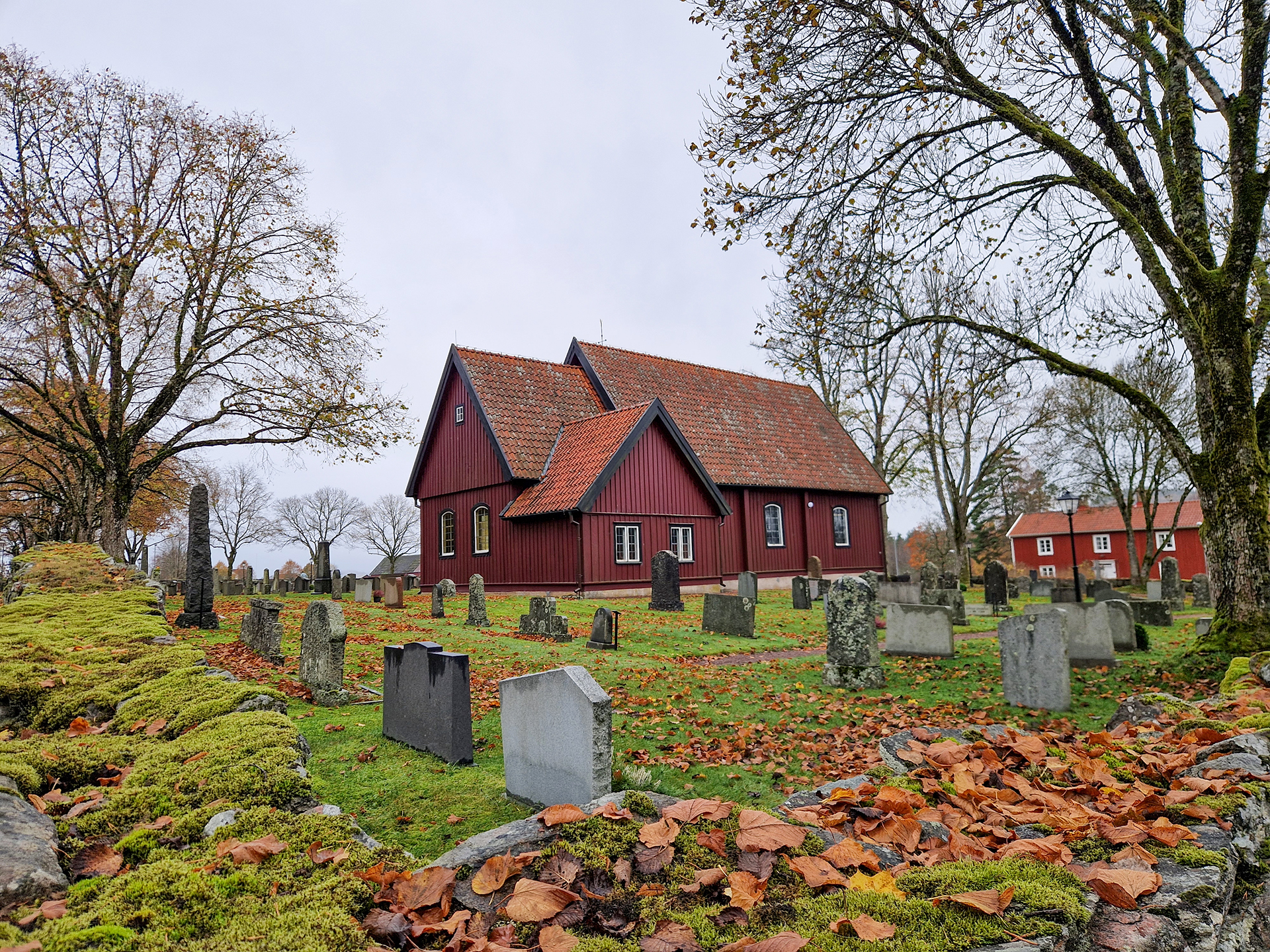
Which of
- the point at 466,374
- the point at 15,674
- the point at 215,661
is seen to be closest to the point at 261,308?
the point at 466,374

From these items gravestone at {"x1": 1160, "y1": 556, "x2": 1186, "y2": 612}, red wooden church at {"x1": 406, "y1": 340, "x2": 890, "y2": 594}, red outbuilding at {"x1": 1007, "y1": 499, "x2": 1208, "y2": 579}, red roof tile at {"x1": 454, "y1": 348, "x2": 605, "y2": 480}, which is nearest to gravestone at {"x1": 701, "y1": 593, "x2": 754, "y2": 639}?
red wooden church at {"x1": 406, "y1": 340, "x2": 890, "y2": 594}

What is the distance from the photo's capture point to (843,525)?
106 feet

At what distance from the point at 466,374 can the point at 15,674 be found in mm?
20412

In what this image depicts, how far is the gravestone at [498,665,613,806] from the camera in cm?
495

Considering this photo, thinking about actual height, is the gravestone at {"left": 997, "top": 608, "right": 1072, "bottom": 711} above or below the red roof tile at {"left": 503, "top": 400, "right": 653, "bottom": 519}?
below

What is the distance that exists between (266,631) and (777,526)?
72.1 feet

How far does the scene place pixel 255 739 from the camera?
4.35m

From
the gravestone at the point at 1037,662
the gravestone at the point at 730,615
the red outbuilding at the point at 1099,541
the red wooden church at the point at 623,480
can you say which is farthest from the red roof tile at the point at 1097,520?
the gravestone at the point at 1037,662

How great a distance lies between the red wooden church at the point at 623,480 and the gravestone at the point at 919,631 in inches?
449

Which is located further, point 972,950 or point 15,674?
point 15,674

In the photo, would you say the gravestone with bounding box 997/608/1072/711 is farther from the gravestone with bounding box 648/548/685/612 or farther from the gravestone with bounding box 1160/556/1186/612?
the gravestone with bounding box 1160/556/1186/612

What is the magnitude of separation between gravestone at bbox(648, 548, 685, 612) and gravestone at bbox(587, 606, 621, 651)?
19.4ft

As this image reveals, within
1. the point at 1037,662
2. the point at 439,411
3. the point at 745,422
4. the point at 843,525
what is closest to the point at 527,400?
the point at 439,411

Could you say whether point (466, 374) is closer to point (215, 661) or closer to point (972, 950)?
point (215, 661)
